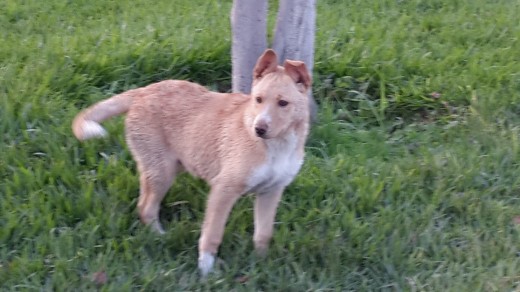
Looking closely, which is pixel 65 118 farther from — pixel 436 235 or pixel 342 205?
pixel 436 235

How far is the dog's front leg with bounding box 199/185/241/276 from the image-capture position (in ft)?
13.4

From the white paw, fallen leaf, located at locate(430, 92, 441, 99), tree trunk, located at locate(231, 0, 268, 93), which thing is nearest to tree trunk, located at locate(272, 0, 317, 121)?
tree trunk, located at locate(231, 0, 268, 93)

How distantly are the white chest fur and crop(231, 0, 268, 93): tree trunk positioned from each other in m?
1.60

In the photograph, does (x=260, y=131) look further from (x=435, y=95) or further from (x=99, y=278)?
(x=435, y=95)

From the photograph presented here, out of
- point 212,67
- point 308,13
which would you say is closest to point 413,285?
point 308,13

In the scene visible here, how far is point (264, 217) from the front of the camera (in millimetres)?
4359

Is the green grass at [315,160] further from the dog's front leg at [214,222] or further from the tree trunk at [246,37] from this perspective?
the tree trunk at [246,37]

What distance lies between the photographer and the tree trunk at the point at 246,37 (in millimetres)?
5504

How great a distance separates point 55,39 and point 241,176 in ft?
9.83

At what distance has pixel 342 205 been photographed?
4832 millimetres

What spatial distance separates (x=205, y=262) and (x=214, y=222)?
239 millimetres

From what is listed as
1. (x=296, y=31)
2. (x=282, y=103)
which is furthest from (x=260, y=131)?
(x=296, y=31)

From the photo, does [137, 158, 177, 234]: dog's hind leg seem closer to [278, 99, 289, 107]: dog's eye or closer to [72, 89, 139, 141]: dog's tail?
[72, 89, 139, 141]: dog's tail

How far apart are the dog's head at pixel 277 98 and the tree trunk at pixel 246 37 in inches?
59.5
